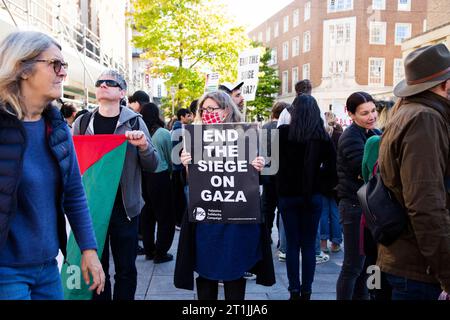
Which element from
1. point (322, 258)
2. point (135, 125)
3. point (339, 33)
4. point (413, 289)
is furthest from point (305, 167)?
point (339, 33)

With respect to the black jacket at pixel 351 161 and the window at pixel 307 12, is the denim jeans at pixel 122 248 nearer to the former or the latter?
the black jacket at pixel 351 161

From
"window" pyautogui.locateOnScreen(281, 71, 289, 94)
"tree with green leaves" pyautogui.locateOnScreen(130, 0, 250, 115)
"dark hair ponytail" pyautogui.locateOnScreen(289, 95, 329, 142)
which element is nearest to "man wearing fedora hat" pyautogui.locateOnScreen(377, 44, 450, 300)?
"dark hair ponytail" pyautogui.locateOnScreen(289, 95, 329, 142)

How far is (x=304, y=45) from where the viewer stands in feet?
160

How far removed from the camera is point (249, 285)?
531 centimetres

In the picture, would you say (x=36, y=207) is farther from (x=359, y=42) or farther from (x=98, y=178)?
(x=359, y=42)

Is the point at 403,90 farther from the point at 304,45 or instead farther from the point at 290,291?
the point at 304,45

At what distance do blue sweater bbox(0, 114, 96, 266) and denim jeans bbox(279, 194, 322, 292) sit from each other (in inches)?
105

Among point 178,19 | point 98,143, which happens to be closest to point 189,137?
point 98,143

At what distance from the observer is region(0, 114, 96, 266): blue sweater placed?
2.13 meters

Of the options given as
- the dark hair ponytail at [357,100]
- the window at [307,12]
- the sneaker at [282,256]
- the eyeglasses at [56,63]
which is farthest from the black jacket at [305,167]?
the window at [307,12]

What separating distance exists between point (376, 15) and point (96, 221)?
46.2 meters

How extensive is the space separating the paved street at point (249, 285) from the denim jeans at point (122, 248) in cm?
101

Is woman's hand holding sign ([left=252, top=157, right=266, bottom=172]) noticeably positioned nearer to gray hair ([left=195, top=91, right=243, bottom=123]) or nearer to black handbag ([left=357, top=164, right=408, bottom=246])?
gray hair ([left=195, top=91, right=243, bottom=123])

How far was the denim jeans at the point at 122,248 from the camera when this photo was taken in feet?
12.6
